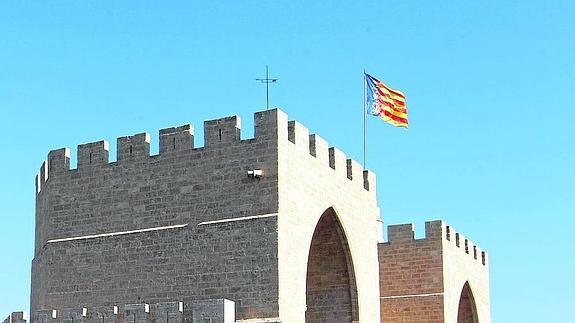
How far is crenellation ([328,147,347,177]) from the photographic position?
24547 millimetres

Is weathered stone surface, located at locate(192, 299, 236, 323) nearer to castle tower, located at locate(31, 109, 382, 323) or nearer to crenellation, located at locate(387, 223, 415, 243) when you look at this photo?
castle tower, located at locate(31, 109, 382, 323)

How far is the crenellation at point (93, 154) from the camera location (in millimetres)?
23812

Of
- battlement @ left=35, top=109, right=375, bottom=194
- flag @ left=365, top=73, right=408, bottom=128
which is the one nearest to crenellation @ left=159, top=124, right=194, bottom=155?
battlement @ left=35, top=109, right=375, bottom=194

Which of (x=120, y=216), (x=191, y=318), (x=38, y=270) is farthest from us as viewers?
(x=38, y=270)

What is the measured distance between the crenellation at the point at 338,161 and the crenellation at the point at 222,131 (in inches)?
116

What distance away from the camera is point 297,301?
21719 mm

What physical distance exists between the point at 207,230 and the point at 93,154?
3.61 meters

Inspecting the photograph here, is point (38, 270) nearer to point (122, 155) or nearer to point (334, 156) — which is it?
point (122, 155)

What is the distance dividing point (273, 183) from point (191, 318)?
328 centimetres

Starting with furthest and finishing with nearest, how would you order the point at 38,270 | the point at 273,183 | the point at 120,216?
the point at 38,270 < the point at 120,216 < the point at 273,183

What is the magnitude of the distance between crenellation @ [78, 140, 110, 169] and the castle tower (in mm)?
30

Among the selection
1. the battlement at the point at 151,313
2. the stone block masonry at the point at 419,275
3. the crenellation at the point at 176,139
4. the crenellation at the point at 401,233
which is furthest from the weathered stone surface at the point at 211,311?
the crenellation at the point at 401,233

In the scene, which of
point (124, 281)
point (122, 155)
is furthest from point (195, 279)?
point (122, 155)

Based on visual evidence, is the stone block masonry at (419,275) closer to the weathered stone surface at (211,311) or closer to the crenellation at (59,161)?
the crenellation at (59,161)
